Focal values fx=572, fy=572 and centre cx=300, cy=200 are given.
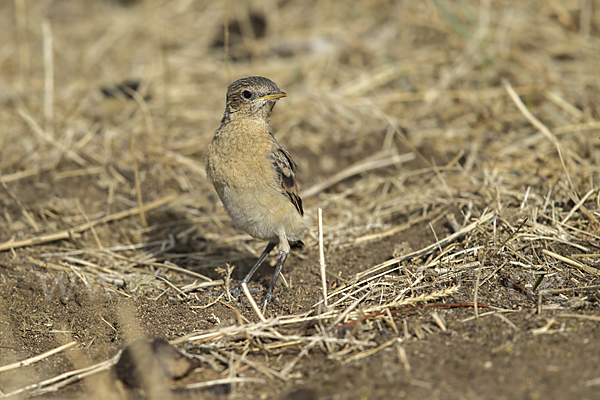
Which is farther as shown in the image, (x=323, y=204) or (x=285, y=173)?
(x=323, y=204)

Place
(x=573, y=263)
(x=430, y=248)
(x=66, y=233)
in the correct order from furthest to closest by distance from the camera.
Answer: (x=66, y=233), (x=430, y=248), (x=573, y=263)

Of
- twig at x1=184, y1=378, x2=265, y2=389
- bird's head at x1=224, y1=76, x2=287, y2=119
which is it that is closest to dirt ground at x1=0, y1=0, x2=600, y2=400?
twig at x1=184, y1=378, x2=265, y2=389

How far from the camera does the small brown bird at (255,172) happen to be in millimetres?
4656

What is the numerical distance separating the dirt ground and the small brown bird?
0.53 metres

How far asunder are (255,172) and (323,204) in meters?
1.89

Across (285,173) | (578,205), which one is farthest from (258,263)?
(578,205)

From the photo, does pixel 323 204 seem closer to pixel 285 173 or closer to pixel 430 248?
pixel 285 173

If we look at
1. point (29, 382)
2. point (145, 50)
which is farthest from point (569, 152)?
point (145, 50)

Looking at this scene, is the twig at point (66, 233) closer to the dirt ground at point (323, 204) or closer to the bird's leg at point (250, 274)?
the dirt ground at point (323, 204)

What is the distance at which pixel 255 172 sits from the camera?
183 inches

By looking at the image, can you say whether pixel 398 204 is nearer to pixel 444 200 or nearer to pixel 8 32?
pixel 444 200

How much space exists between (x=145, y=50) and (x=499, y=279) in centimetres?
763

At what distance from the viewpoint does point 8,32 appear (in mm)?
10305

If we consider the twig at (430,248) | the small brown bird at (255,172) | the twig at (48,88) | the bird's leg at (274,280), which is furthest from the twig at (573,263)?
the twig at (48,88)
